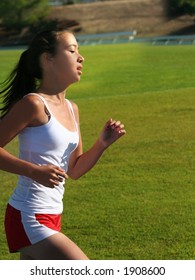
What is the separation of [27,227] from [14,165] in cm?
30

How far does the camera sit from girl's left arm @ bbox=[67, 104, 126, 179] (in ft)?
12.7

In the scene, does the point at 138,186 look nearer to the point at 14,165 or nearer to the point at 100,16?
the point at 14,165

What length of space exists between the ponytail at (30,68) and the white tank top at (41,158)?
0.61ft

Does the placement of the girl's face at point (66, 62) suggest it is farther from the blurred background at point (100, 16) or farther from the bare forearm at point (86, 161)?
the blurred background at point (100, 16)

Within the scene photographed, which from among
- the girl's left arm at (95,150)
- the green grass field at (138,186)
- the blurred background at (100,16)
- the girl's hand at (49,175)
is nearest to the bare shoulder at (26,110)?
the girl's hand at (49,175)

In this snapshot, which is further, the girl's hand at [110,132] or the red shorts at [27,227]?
the girl's hand at [110,132]

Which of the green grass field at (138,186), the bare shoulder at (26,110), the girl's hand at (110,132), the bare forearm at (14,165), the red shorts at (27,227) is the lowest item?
the green grass field at (138,186)

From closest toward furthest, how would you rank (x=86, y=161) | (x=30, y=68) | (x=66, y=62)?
(x=66, y=62) < (x=30, y=68) < (x=86, y=161)

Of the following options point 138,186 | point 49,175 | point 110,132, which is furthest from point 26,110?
point 138,186

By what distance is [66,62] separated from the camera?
378 centimetres

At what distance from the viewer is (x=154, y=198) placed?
8.04m

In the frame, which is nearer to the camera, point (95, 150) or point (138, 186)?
point (95, 150)

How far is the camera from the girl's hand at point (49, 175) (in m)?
3.50
